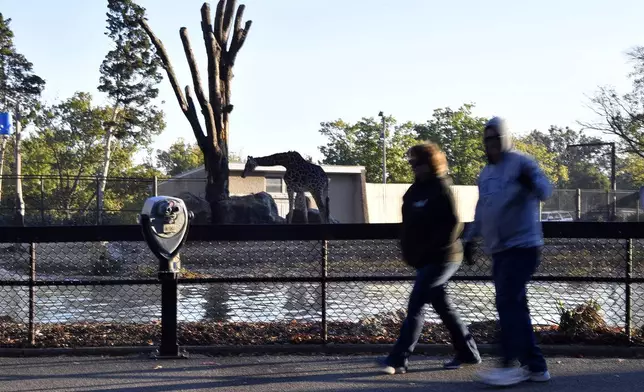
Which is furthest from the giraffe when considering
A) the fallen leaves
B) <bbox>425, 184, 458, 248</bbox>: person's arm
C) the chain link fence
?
<bbox>425, 184, 458, 248</bbox>: person's arm

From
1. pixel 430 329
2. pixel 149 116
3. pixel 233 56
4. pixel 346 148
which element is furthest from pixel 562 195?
pixel 430 329

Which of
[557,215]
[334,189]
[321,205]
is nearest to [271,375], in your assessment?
[321,205]

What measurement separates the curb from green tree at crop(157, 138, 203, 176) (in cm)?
8105

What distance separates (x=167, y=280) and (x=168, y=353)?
61cm

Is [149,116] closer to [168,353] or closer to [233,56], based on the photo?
[233,56]

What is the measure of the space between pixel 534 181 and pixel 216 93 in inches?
902

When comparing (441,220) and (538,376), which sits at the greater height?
(441,220)

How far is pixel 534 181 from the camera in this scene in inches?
223

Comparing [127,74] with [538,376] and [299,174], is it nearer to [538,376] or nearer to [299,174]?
[299,174]

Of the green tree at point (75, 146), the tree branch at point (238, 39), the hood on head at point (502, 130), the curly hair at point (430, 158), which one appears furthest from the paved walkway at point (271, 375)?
the green tree at point (75, 146)

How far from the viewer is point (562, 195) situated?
50.8 meters

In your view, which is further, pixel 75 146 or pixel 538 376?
pixel 75 146

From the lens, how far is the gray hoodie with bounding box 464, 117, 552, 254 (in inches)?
225

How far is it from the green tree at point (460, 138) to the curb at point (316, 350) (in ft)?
184
